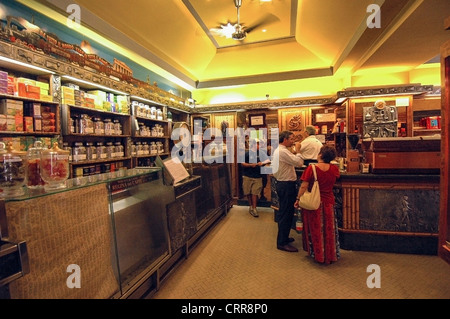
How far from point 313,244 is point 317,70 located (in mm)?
A: 4868

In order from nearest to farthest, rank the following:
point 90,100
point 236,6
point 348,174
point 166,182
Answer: point 166,182 < point 348,174 < point 90,100 < point 236,6

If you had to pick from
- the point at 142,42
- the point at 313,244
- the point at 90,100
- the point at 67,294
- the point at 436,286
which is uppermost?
the point at 142,42

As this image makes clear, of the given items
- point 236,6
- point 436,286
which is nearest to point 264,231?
point 436,286

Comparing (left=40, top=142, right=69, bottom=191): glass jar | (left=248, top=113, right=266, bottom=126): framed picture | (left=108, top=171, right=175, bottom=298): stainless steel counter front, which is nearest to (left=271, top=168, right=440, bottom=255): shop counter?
(left=108, top=171, right=175, bottom=298): stainless steel counter front

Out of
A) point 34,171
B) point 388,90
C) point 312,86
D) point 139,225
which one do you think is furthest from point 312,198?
point 312,86

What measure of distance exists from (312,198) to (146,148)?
3.61 meters

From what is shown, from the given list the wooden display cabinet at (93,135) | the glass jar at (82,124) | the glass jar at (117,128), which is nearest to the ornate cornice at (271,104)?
the wooden display cabinet at (93,135)

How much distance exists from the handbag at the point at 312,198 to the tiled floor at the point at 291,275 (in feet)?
2.50

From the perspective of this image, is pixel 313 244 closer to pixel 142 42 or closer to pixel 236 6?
pixel 236 6

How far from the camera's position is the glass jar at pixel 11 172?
131cm

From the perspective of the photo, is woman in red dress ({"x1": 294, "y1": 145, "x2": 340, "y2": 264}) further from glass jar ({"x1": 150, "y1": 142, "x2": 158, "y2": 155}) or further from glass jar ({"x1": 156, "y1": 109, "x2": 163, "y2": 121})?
glass jar ({"x1": 156, "y1": 109, "x2": 163, "y2": 121})

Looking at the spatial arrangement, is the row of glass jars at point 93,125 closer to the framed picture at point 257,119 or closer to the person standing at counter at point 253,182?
the person standing at counter at point 253,182

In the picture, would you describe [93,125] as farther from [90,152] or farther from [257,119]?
[257,119]

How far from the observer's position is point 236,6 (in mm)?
3938
